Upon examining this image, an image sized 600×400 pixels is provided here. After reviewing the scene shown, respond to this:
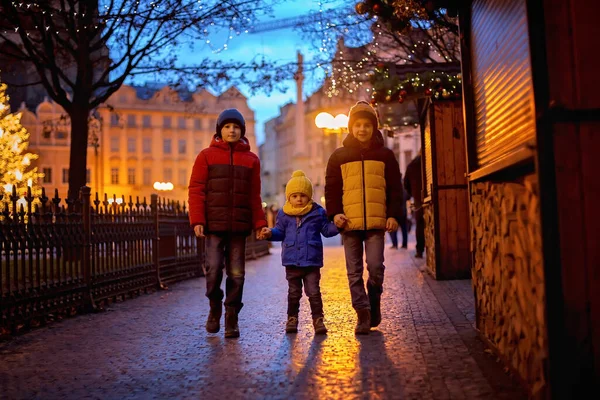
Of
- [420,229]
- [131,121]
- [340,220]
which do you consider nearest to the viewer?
[340,220]

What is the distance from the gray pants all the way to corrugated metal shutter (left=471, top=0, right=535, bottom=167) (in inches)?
51.3

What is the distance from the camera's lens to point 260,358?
558 cm

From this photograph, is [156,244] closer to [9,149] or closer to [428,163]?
[428,163]

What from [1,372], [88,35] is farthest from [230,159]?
[88,35]

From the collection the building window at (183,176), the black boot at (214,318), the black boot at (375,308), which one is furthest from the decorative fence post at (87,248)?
the building window at (183,176)

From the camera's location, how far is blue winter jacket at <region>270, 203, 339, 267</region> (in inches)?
271

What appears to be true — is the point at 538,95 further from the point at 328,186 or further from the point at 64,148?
the point at 64,148

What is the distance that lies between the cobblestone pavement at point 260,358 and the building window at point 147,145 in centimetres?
8023

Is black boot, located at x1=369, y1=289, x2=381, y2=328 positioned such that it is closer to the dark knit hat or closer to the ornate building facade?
the dark knit hat

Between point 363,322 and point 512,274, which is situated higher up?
point 512,274

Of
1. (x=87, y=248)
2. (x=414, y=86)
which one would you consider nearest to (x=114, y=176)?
(x=414, y=86)

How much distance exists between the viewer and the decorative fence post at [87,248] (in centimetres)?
916

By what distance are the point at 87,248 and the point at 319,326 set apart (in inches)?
149

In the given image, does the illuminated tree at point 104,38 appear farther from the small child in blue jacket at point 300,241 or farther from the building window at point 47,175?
the building window at point 47,175
